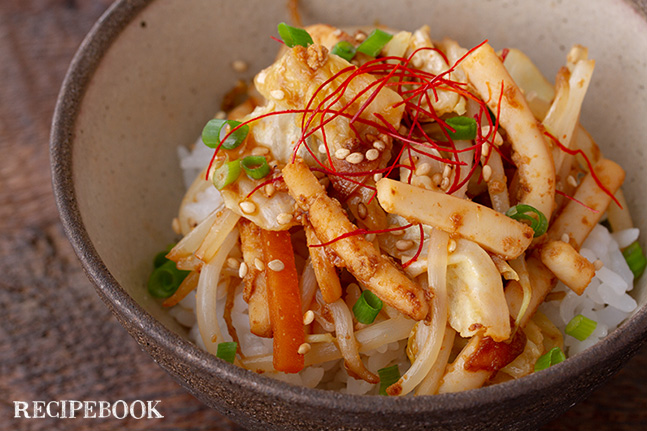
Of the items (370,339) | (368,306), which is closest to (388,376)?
(370,339)

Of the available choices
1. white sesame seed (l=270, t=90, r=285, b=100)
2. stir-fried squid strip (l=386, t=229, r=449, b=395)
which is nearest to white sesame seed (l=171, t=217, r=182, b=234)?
white sesame seed (l=270, t=90, r=285, b=100)

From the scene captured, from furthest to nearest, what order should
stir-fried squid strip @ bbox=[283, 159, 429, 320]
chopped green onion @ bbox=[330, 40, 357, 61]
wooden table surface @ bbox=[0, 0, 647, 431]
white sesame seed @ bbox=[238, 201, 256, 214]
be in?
wooden table surface @ bbox=[0, 0, 647, 431], chopped green onion @ bbox=[330, 40, 357, 61], white sesame seed @ bbox=[238, 201, 256, 214], stir-fried squid strip @ bbox=[283, 159, 429, 320]

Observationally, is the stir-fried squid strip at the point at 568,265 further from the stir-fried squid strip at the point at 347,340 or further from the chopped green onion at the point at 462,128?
the stir-fried squid strip at the point at 347,340

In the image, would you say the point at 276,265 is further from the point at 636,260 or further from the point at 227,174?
the point at 636,260

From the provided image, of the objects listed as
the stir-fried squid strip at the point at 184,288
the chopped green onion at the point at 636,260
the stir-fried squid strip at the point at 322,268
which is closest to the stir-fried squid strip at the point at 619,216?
the chopped green onion at the point at 636,260

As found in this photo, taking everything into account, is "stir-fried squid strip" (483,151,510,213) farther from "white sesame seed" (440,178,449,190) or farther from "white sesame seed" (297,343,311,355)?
"white sesame seed" (297,343,311,355)

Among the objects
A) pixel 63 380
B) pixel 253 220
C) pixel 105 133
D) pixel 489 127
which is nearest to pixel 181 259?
pixel 253 220
